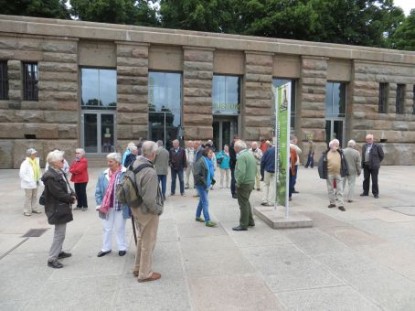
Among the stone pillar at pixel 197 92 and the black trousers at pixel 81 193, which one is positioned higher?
the stone pillar at pixel 197 92

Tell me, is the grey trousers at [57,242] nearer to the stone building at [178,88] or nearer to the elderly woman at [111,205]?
the elderly woman at [111,205]

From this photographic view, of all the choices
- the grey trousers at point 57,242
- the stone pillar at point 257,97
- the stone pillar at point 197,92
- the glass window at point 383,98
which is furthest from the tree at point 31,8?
the grey trousers at point 57,242

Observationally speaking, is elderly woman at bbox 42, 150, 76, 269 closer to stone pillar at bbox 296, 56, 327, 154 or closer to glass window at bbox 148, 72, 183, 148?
glass window at bbox 148, 72, 183, 148

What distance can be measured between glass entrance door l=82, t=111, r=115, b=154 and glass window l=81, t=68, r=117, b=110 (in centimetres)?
44

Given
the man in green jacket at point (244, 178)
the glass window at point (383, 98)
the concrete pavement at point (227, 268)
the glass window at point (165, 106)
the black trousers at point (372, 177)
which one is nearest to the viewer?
the concrete pavement at point (227, 268)

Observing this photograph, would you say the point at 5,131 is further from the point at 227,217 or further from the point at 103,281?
the point at 103,281

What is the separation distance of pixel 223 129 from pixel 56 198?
50.3 ft

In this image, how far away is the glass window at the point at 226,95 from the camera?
1917 cm

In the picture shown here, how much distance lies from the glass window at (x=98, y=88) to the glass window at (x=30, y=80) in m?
2.14

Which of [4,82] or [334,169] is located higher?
[4,82]

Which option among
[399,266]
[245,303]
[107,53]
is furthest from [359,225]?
[107,53]

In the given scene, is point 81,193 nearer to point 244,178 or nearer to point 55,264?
point 55,264

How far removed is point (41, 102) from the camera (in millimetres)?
16531

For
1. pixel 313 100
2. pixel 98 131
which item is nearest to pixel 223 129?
pixel 313 100
